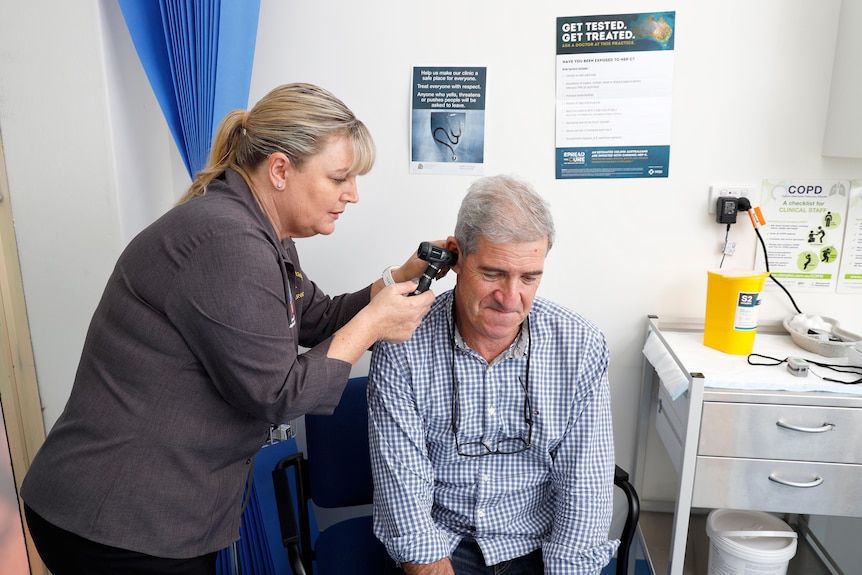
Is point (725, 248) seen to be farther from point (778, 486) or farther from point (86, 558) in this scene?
point (86, 558)

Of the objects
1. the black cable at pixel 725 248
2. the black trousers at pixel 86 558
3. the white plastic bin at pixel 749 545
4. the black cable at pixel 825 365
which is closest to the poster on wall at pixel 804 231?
the black cable at pixel 725 248

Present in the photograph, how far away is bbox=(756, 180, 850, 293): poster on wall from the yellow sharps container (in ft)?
0.78

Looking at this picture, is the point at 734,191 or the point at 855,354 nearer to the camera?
the point at 855,354

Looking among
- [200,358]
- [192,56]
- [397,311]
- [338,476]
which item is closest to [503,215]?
[397,311]

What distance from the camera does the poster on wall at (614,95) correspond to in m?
1.95

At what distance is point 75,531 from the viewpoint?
121 cm

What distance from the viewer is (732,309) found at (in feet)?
6.03

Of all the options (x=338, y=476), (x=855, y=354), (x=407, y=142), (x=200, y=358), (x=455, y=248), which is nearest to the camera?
(x=200, y=358)

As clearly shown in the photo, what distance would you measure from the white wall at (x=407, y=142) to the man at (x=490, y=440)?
68cm

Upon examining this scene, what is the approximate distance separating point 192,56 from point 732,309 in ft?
5.77

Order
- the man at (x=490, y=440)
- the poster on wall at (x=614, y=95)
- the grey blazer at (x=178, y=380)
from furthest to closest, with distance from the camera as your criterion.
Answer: the poster on wall at (x=614, y=95), the man at (x=490, y=440), the grey blazer at (x=178, y=380)

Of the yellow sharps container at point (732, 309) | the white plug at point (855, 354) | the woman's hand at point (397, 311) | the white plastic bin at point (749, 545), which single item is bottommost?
the white plastic bin at point (749, 545)

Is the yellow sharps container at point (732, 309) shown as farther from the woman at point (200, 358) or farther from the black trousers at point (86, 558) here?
the black trousers at point (86, 558)

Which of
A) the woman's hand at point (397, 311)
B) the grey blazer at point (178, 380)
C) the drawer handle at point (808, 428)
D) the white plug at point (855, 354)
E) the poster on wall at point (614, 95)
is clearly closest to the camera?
the grey blazer at point (178, 380)
